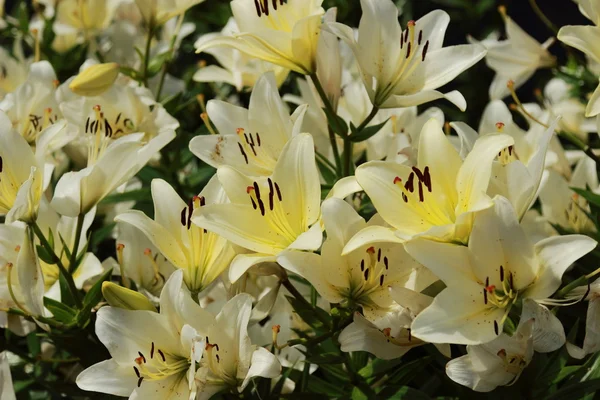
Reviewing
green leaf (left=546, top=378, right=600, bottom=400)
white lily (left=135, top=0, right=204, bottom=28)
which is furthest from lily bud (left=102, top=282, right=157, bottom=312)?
white lily (left=135, top=0, right=204, bottom=28)

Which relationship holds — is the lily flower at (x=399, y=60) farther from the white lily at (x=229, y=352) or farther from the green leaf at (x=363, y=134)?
the white lily at (x=229, y=352)

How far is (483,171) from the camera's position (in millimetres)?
685

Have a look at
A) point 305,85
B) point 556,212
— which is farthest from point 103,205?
point 556,212

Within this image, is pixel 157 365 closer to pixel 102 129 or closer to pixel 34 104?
pixel 102 129

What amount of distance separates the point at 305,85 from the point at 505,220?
19.3 inches

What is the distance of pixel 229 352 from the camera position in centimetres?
75

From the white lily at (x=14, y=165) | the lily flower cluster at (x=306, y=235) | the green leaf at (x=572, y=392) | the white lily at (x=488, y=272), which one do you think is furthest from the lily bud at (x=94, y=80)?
the green leaf at (x=572, y=392)

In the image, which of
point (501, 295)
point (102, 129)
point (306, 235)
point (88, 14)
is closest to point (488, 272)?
point (501, 295)

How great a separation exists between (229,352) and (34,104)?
48 cm

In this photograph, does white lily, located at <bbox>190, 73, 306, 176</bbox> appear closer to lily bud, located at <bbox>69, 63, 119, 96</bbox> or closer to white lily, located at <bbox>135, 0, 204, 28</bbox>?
lily bud, located at <bbox>69, 63, 119, 96</bbox>

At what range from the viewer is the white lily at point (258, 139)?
0.86 meters

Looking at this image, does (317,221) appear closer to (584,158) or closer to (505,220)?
(505,220)

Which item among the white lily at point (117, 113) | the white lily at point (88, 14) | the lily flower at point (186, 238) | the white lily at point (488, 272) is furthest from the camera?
the white lily at point (88, 14)

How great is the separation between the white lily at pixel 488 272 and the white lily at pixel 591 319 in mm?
44
